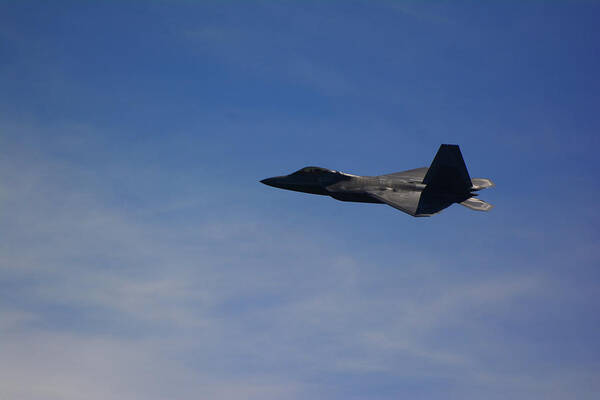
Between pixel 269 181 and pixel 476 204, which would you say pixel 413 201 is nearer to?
pixel 476 204

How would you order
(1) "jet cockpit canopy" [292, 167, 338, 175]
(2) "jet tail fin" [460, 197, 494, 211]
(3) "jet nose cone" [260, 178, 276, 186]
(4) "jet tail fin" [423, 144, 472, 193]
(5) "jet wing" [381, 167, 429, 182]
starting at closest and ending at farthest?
(4) "jet tail fin" [423, 144, 472, 193], (2) "jet tail fin" [460, 197, 494, 211], (1) "jet cockpit canopy" [292, 167, 338, 175], (5) "jet wing" [381, 167, 429, 182], (3) "jet nose cone" [260, 178, 276, 186]

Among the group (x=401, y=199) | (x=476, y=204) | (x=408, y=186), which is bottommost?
(x=476, y=204)

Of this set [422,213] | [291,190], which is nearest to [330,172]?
[291,190]

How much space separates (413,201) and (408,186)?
8.81 feet

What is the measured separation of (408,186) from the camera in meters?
60.2

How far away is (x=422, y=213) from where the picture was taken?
5519 cm

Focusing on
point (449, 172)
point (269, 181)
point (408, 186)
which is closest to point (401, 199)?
point (408, 186)

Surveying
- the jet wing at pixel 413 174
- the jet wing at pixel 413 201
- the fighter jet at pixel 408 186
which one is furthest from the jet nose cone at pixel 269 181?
the jet wing at pixel 413 174

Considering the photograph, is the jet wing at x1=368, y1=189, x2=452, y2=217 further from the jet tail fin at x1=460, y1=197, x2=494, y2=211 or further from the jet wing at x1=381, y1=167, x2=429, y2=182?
the jet wing at x1=381, y1=167, x2=429, y2=182

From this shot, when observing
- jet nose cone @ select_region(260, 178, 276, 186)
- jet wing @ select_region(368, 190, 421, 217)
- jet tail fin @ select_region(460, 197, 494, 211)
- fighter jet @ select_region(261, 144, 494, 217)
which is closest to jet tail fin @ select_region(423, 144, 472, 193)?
fighter jet @ select_region(261, 144, 494, 217)

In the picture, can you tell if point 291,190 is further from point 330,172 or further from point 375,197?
point 375,197

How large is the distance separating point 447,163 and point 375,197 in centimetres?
773

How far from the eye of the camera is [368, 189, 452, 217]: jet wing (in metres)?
55.8

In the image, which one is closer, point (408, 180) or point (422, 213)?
point (422, 213)
